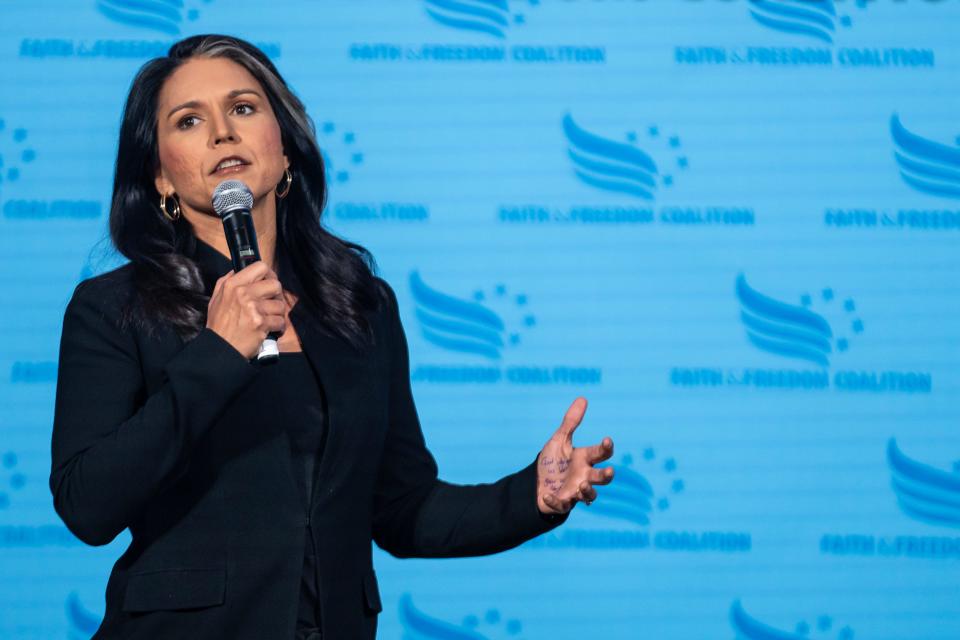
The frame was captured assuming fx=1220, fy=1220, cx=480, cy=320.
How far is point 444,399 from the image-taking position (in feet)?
10.3

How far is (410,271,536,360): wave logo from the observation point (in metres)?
3.09

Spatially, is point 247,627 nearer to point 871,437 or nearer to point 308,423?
point 308,423

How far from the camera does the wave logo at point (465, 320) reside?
122 inches

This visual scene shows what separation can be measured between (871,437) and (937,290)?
424 millimetres

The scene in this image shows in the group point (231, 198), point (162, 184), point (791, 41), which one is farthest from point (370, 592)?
point (791, 41)

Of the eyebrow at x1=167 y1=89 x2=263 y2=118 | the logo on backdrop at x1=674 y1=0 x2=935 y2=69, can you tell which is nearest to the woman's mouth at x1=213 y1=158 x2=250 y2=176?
the eyebrow at x1=167 y1=89 x2=263 y2=118

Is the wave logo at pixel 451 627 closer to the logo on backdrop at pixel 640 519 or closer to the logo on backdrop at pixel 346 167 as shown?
the logo on backdrop at pixel 640 519

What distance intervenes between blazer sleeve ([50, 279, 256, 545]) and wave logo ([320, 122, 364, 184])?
1629 millimetres

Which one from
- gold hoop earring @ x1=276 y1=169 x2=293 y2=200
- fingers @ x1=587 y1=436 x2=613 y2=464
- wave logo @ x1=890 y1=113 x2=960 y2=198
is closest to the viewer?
fingers @ x1=587 y1=436 x2=613 y2=464

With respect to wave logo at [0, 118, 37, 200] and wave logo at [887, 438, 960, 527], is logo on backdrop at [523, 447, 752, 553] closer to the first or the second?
wave logo at [887, 438, 960, 527]

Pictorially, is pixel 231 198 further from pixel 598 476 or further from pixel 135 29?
pixel 135 29

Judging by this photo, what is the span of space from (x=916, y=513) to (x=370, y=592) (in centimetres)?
194

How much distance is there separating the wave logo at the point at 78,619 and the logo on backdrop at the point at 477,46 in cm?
155

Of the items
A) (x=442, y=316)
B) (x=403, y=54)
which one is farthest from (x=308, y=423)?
(x=403, y=54)
